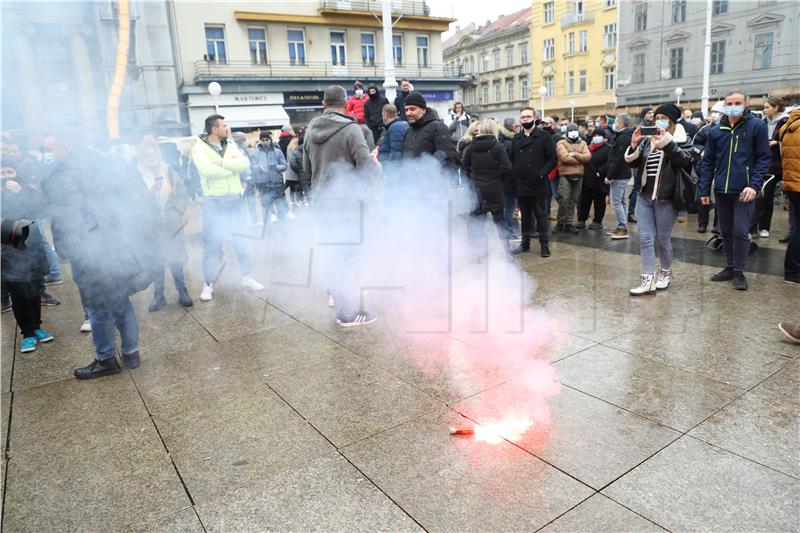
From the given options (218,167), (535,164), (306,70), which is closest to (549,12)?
(306,70)

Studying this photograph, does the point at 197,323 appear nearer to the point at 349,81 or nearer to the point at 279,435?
the point at 279,435

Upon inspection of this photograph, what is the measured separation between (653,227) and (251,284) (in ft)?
13.5

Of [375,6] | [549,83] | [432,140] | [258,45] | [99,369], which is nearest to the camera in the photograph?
[99,369]

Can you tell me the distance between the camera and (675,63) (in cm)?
3034

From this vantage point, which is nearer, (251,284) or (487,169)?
(251,284)

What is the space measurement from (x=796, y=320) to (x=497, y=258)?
3.03 metres

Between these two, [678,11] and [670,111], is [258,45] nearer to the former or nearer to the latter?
[678,11]

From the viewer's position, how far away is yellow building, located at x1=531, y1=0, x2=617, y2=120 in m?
37.3

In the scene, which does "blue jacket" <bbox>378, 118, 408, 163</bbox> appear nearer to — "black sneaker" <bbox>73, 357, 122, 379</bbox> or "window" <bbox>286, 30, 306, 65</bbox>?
"black sneaker" <bbox>73, 357, 122, 379</bbox>

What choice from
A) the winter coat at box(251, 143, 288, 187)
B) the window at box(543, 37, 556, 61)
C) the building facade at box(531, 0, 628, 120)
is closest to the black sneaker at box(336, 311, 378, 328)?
the winter coat at box(251, 143, 288, 187)

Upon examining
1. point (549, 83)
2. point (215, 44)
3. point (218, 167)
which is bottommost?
point (218, 167)

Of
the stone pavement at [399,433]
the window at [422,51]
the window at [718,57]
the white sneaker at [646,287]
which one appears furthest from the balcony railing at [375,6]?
the stone pavement at [399,433]

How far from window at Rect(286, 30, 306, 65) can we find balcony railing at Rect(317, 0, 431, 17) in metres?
1.58

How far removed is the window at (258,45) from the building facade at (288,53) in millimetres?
44
